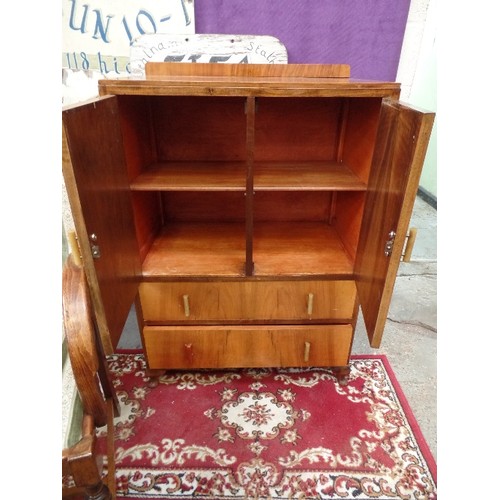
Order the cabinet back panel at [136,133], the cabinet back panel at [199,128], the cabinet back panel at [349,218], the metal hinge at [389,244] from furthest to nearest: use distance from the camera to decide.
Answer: the cabinet back panel at [199,128] → the cabinet back panel at [349,218] → the cabinet back panel at [136,133] → the metal hinge at [389,244]

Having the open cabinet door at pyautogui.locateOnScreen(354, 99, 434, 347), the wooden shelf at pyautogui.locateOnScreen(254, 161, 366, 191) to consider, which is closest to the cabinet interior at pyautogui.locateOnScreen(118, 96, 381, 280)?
the wooden shelf at pyautogui.locateOnScreen(254, 161, 366, 191)

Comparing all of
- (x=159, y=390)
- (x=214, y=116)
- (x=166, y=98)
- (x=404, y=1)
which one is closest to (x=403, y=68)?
(x=404, y=1)

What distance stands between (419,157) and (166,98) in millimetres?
981

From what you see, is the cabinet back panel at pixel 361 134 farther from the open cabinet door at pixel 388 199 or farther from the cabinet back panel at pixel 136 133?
the cabinet back panel at pixel 136 133

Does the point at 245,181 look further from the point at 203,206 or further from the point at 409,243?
the point at 409,243

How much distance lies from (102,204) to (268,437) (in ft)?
3.31

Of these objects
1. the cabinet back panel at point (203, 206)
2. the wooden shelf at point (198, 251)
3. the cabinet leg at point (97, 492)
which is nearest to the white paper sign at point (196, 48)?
the cabinet back panel at point (203, 206)

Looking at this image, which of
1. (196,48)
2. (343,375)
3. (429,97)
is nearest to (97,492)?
(343,375)

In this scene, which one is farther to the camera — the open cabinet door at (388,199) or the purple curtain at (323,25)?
the purple curtain at (323,25)

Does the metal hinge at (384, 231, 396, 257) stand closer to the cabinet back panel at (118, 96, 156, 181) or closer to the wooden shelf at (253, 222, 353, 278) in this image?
the wooden shelf at (253, 222, 353, 278)

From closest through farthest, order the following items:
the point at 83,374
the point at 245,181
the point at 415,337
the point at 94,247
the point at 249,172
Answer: the point at 83,374
the point at 94,247
the point at 249,172
the point at 245,181
the point at 415,337

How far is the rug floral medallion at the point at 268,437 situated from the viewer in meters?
1.18

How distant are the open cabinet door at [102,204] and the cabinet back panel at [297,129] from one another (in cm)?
61

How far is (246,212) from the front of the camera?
45.2 inches
